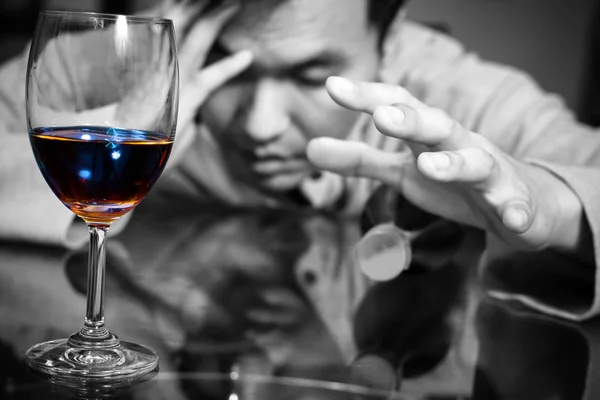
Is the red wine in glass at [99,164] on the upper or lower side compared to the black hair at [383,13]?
lower

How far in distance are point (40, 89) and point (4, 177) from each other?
62cm

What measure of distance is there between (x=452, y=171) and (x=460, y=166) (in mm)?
13

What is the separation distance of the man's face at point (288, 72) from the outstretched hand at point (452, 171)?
593mm

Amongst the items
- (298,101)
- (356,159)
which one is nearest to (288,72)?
(298,101)

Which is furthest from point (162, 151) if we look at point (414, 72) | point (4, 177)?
point (414, 72)

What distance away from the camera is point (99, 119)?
1.32 feet

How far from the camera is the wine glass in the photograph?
0.38m

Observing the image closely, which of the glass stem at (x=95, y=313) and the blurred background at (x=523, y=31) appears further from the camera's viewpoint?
the blurred background at (x=523, y=31)

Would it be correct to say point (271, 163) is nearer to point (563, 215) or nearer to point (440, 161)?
point (563, 215)

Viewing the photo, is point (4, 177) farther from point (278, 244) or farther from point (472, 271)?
point (472, 271)

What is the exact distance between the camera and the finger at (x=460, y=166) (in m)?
0.45

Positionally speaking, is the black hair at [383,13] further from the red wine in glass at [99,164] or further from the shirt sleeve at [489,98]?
the red wine in glass at [99,164]

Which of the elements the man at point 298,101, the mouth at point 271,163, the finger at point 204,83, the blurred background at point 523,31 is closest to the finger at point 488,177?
the man at point 298,101

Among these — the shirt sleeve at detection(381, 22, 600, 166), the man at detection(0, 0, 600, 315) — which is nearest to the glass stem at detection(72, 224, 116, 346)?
the man at detection(0, 0, 600, 315)
